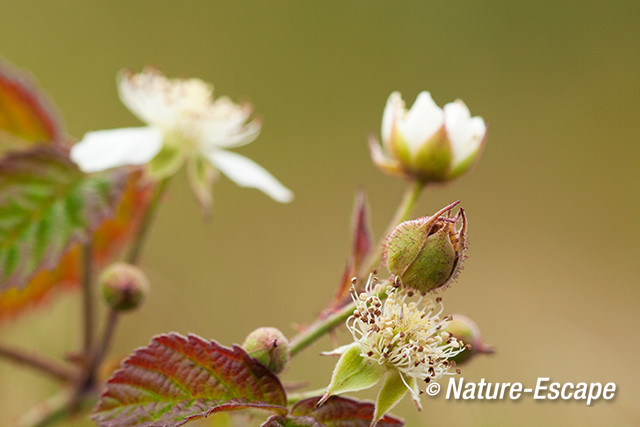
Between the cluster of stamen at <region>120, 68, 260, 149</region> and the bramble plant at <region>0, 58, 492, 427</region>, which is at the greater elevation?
the cluster of stamen at <region>120, 68, 260, 149</region>

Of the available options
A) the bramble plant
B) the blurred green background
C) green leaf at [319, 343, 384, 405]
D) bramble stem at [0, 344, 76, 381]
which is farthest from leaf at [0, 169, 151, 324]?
the blurred green background

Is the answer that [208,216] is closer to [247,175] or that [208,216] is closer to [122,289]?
[247,175]

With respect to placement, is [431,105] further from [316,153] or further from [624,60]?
[624,60]

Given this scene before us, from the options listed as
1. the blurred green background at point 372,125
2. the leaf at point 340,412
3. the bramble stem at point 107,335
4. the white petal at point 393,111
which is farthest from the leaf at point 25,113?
the blurred green background at point 372,125

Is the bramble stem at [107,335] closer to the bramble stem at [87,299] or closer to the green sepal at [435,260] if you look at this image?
the bramble stem at [87,299]

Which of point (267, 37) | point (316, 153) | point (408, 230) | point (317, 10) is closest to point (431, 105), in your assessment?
point (408, 230)

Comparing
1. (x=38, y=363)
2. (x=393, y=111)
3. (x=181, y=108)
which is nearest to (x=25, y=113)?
(x=181, y=108)

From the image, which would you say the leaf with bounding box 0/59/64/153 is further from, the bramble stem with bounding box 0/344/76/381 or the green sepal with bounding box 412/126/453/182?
the green sepal with bounding box 412/126/453/182

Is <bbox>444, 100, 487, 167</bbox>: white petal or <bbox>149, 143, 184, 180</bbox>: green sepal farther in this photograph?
<bbox>149, 143, 184, 180</bbox>: green sepal

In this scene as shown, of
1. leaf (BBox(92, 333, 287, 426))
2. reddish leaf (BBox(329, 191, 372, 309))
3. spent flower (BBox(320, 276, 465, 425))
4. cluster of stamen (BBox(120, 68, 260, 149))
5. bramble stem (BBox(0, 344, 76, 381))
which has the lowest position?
leaf (BBox(92, 333, 287, 426))
